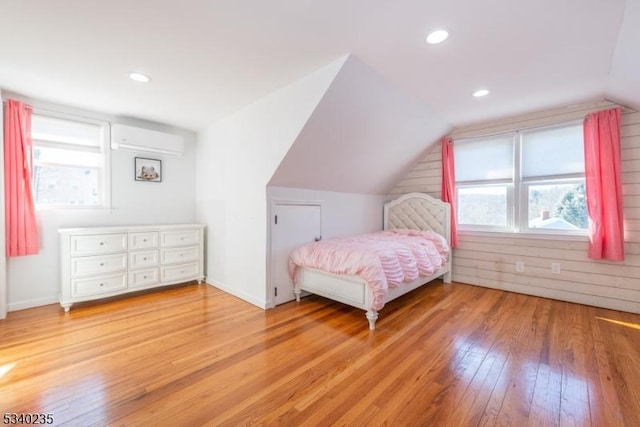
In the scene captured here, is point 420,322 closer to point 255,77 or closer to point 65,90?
point 255,77

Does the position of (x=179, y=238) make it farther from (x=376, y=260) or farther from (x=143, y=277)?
(x=376, y=260)

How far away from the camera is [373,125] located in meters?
3.11

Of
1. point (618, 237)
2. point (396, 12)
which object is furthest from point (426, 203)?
point (396, 12)

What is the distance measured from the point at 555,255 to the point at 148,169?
5526 mm

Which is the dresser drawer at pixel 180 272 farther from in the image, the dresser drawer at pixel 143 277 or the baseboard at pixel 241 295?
the baseboard at pixel 241 295

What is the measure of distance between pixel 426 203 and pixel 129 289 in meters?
4.30

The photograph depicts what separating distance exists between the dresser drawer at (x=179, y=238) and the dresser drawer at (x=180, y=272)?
1.02 ft

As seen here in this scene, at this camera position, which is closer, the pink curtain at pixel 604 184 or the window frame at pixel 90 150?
the pink curtain at pixel 604 184

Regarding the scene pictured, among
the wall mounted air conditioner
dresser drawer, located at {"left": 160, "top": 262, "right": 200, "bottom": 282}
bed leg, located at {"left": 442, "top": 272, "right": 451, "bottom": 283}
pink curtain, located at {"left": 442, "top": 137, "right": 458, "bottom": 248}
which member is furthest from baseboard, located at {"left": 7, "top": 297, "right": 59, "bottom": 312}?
pink curtain, located at {"left": 442, "top": 137, "right": 458, "bottom": 248}

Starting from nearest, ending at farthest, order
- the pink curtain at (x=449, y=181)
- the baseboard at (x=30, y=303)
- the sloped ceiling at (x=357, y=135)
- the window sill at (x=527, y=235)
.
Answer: the sloped ceiling at (x=357, y=135) < the baseboard at (x=30, y=303) < the window sill at (x=527, y=235) < the pink curtain at (x=449, y=181)

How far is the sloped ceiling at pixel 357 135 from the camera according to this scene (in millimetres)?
2529

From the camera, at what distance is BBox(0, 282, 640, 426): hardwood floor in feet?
4.86

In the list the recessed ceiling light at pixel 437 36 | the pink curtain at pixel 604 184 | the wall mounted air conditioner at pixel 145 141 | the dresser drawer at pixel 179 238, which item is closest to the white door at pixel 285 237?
the dresser drawer at pixel 179 238

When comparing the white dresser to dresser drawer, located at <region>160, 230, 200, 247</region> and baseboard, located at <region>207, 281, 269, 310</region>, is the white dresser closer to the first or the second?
dresser drawer, located at <region>160, 230, 200, 247</region>
